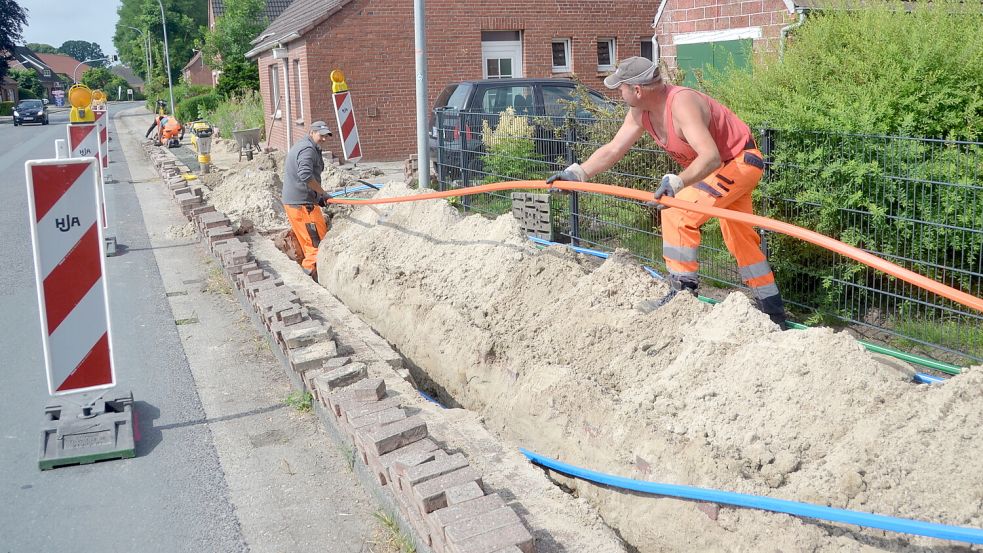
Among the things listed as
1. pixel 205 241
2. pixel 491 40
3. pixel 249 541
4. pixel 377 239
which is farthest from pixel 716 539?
pixel 491 40

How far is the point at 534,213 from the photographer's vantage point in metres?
8.62

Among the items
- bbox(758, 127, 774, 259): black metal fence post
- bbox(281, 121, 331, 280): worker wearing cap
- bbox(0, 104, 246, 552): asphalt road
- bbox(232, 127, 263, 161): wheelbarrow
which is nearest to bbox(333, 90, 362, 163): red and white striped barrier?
bbox(281, 121, 331, 280): worker wearing cap

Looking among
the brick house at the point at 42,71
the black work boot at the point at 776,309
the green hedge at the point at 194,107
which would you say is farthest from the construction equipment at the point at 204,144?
the brick house at the point at 42,71

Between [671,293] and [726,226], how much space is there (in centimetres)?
57

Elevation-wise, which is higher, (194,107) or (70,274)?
(194,107)

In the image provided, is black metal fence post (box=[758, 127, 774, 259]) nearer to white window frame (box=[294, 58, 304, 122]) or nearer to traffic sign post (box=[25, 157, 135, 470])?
traffic sign post (box=[25, 157, 135, 470])

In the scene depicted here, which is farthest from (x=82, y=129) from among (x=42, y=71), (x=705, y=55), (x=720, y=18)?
(x=42, y=71)

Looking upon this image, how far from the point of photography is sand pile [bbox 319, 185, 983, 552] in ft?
10.4

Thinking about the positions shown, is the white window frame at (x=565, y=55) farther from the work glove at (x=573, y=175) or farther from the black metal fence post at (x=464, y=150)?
the work glove at (x=573, y=175)

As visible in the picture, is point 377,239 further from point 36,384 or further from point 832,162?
point 832,162

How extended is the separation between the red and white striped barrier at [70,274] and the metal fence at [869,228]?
4.38 meters

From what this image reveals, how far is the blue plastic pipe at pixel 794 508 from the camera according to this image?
2574mm

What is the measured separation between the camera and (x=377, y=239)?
28.1 ft

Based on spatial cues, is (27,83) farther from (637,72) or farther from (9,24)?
(637,72)
